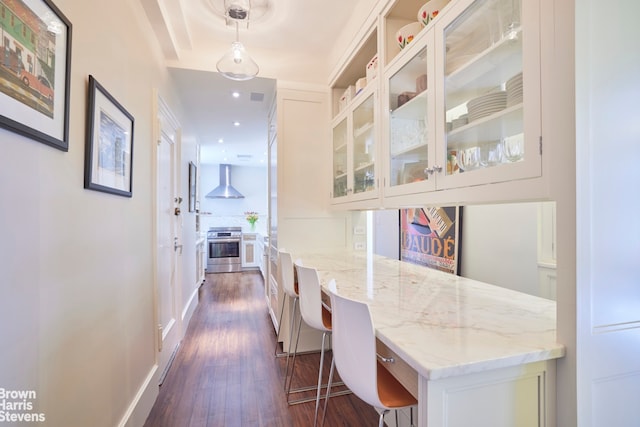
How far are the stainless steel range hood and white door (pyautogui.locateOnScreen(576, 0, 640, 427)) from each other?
6.97m

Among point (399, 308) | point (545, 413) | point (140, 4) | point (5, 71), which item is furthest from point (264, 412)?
point (140, 4)

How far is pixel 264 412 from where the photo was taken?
72.1 inches

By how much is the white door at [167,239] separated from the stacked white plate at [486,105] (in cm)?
209

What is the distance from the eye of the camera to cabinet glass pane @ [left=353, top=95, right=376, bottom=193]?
6.98ft

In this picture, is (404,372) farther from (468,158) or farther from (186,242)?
(186,242)

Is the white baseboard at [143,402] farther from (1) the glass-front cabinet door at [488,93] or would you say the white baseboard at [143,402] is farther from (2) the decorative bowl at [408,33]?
(2) the decorative bowl at [408,33]

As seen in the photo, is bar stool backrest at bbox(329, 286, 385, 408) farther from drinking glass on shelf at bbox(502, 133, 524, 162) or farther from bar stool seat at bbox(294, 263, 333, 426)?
drinking glass on shelf at bbox(502, 133, 524, 162)

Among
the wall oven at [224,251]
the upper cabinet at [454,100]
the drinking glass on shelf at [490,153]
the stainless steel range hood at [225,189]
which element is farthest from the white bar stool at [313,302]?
the stainless steel range hood at [225,189]

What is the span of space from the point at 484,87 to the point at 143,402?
99.4 inches

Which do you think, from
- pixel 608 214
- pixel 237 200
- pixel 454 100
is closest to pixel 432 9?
pixel 454 100

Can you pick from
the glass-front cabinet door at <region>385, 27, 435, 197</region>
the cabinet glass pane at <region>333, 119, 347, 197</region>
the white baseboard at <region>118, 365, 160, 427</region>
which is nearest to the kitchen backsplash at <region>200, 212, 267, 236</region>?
the cabinet glass pane at <region>333, 119, 347, 197</region>

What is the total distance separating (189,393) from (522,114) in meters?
2.56

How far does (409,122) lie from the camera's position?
1.67 metres

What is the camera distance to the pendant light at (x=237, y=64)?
79.6 inches
